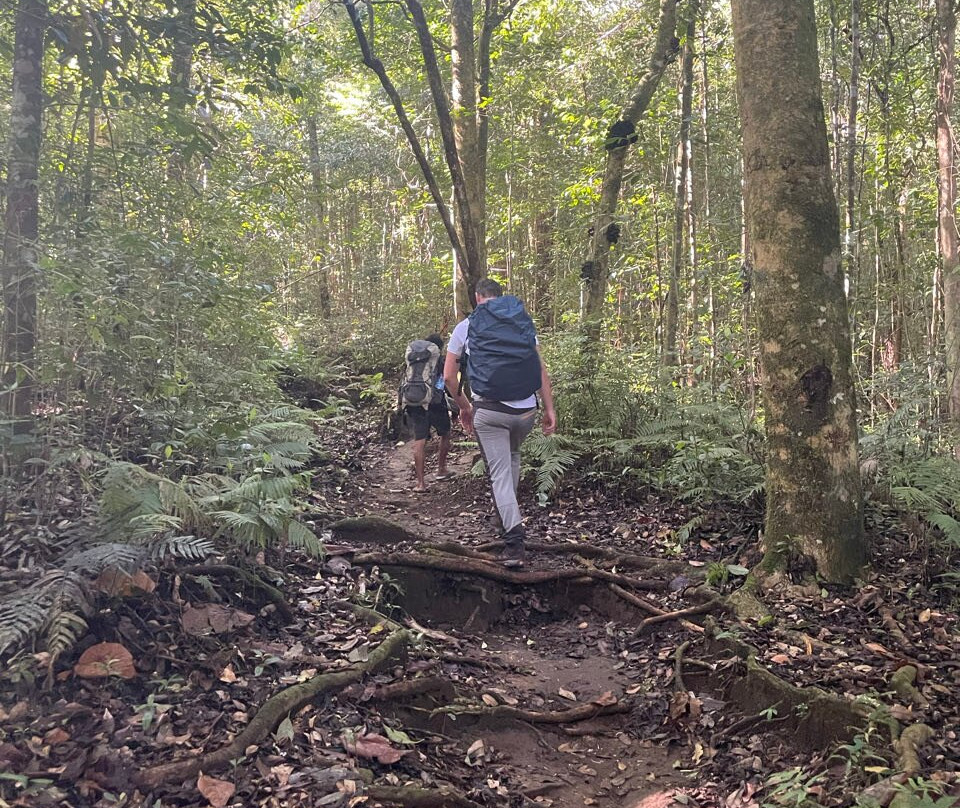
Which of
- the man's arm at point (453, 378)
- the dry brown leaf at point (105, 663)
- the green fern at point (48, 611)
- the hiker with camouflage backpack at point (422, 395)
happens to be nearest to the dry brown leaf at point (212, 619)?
the dry brown leaf at point (105, 663)

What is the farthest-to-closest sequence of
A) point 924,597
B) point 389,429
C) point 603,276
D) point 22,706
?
point 389,429 → point 603,276 → point 924,597 → point 22,706

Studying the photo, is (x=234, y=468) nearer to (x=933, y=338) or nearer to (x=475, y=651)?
(x=475, y=651)

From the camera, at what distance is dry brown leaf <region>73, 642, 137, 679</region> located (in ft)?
10.8

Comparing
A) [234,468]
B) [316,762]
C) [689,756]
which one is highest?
[234,468]

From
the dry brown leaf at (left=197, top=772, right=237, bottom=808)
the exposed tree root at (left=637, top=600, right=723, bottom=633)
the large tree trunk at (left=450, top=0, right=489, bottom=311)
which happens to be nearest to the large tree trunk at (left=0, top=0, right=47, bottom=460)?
the dry brown leaf at (left=197, top=772, right=237, bottom=808)

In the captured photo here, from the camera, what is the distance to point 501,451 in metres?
6.34

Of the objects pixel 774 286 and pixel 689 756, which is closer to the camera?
pixel 689 756

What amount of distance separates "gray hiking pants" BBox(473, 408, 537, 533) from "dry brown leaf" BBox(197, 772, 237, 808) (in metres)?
3.61

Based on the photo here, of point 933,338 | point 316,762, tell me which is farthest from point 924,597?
point 933,338

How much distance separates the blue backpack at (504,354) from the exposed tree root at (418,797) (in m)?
3.55

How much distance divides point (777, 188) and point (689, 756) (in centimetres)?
359

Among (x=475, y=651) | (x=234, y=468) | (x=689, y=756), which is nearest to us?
(x=689, y=756)

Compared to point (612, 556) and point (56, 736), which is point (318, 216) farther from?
point (56, 736)

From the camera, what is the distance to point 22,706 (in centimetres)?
303
